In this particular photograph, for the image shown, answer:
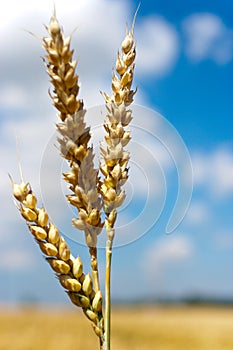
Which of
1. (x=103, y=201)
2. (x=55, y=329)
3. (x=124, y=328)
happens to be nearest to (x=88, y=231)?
(x=103, y=201)

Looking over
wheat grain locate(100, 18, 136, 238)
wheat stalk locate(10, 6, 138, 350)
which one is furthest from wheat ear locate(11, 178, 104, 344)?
wheat grain locate(100, 18, 136, 238)

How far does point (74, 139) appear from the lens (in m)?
1.49

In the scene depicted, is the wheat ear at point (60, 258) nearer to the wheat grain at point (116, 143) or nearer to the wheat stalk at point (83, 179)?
the wheat stalk at point (83, 179)

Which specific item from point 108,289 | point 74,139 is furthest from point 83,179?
point 108,289

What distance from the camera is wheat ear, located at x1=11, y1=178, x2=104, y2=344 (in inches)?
59.7

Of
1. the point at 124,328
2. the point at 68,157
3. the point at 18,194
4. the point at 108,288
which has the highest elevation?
the point at 124,328

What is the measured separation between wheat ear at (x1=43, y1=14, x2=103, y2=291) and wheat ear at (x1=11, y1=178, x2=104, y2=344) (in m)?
0.04

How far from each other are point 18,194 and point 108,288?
397 millimetres

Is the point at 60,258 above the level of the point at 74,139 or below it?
below

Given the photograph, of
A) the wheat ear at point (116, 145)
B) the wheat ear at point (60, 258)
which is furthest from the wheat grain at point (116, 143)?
the wheat ear at point (60, 258)

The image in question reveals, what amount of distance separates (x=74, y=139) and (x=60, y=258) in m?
0.37

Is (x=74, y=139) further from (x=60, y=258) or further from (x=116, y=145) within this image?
(x=60, y=258)

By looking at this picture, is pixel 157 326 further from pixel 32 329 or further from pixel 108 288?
pixel 108 288

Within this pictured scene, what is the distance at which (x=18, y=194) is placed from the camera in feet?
5.03
